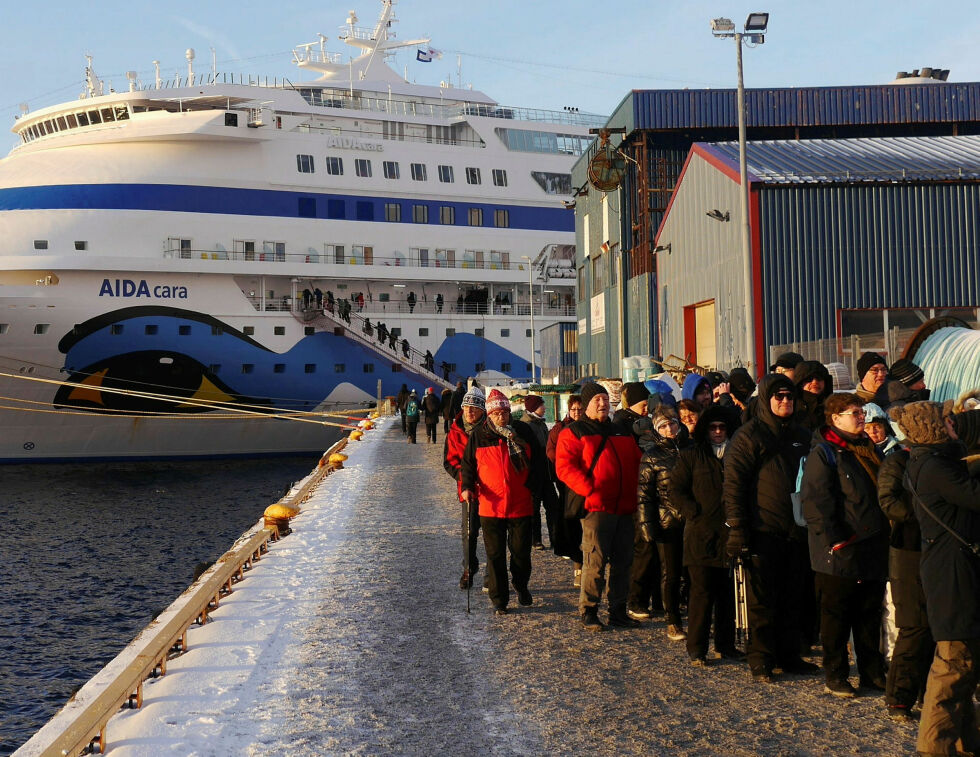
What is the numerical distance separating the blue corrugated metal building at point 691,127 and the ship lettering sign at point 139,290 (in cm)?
1366

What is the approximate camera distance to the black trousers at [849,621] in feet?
16.4

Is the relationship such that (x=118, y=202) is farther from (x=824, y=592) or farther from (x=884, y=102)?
(x=824, y=592)

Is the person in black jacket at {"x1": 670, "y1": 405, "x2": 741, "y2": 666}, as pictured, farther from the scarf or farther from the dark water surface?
the dark water surface

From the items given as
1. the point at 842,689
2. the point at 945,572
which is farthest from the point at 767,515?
the point at 945,572

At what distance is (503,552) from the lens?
7156 mm

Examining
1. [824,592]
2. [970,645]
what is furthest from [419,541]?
[970,645]

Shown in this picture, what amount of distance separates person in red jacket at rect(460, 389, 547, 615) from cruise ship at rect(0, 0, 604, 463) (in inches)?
821

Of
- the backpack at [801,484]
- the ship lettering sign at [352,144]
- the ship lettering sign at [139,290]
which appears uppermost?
the ship lettering sign at [352,144]

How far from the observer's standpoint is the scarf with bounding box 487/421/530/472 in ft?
23.5

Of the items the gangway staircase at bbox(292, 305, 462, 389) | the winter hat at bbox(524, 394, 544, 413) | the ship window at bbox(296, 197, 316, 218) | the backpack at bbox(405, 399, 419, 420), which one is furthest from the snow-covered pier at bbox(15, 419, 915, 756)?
the ship window at bbox(296, 197, 316, 218)

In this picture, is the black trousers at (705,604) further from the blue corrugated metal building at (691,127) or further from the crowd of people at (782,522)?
the blue corrugated metal building at (691,127)

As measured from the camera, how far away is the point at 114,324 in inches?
1192

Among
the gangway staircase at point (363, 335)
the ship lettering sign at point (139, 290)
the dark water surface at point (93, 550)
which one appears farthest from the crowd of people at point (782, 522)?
the gangway staircase at point (363, 335)

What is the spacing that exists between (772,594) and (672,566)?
1.14 m
